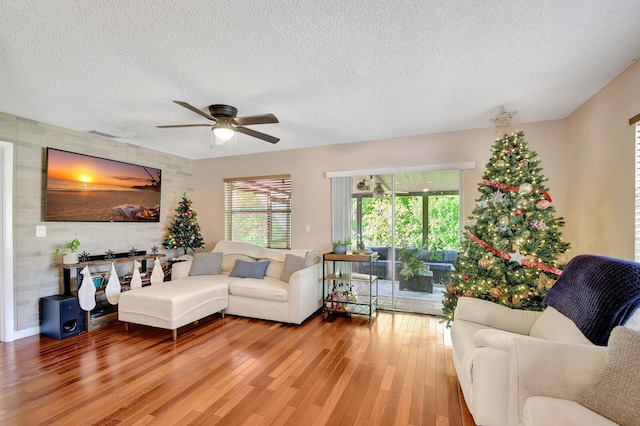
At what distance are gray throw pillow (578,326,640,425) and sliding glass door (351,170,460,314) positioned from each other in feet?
8.75

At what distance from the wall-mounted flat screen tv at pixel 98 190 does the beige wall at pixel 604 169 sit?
5716 mm

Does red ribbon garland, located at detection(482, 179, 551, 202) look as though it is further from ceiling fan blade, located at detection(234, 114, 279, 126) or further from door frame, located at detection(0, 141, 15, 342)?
door frame, located at detection(0, 141, 15, 342)

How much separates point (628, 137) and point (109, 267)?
19.1 feet

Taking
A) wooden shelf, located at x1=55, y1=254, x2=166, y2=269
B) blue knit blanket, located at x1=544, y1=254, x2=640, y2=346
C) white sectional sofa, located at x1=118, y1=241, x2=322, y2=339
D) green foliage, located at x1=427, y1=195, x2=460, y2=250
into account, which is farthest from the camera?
green foliage, located at x1=427, y1=195, x2=460, y2=250

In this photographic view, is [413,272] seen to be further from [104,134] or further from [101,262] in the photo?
[104,134]

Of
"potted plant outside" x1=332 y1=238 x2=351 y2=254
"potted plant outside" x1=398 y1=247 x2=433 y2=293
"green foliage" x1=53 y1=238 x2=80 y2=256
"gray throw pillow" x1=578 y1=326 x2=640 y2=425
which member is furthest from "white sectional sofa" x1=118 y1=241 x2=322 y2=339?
"gray throw pillow" x1=578 y1=326 x2=640 y2=425

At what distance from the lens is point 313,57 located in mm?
2092

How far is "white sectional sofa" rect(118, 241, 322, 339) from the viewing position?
325 centimetres

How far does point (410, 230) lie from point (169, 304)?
3199 mm

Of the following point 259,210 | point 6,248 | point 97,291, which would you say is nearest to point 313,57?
point 259,210

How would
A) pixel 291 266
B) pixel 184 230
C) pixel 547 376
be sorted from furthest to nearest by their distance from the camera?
pixel 184 230 → pixel 291 266 → pixel 547 376

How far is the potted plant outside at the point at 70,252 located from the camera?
136 inches

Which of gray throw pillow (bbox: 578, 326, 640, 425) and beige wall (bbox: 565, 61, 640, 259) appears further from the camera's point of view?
beige wall (bbox: 565, 61, 640, 259)

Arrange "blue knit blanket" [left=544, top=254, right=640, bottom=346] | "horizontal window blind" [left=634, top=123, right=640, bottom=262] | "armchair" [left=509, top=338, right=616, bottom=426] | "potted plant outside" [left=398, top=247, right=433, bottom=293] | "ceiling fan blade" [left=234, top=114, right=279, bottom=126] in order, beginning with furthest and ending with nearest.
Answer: "potted plant outside" [left=398, top=247, right=433, bottom=293] < "ceiling fan blade" [left=234, top=114, right=279, bottom=126] < "horizontal window blind" [left=634, top=123, right=640, bottom=262] < "blue knit blanket" [left=544, top=254, right=640, bottom=346] < "armchair" [left=509, top=338, right=616, bottom=426]
